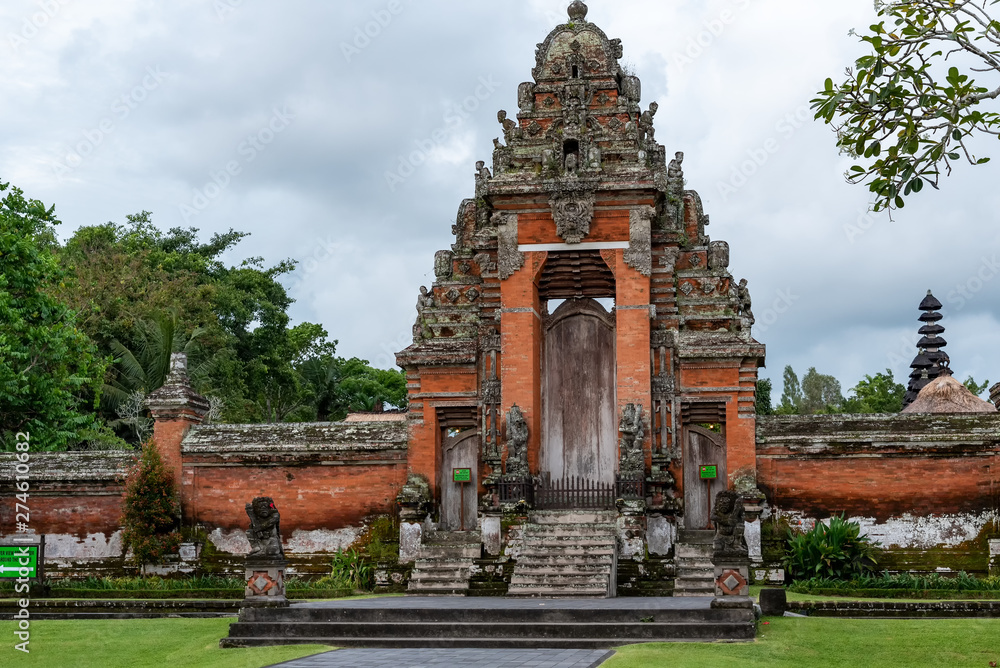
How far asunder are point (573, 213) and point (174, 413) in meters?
7.94

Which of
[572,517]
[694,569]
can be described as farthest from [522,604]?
[572,517]

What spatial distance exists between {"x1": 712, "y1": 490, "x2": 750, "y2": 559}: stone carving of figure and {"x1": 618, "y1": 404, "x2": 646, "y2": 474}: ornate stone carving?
3853 mm

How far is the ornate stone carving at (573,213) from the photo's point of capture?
1950cm

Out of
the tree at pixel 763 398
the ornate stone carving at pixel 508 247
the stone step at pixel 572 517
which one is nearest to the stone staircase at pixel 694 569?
the stone step at pixel 572 517

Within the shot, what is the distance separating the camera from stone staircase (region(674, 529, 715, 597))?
17125 mm

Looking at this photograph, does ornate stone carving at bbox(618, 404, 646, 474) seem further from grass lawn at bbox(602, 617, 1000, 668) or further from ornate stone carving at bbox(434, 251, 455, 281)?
grass lawn at bbox(602, 617, 1000, 668)

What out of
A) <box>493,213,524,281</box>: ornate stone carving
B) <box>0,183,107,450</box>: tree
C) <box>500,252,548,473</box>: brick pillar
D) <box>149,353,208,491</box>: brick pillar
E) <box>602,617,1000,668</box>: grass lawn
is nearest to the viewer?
<box>602,617,1000,668</box>: grass lawn

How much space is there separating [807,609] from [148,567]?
11.4 meters

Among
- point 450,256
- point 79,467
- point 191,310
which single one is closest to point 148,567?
point 79,467

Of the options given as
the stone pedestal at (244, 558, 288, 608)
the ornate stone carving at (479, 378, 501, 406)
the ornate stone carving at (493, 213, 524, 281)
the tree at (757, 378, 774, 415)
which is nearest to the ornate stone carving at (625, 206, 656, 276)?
the ornate stone carving at (493, 213, 524, 281)

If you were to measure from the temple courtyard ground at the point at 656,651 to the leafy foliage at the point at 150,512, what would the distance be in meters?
5.26

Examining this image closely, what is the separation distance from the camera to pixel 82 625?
51.6 ft

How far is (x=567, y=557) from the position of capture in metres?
17.6

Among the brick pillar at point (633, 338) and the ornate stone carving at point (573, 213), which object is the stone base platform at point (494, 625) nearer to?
the brick pillar at point (633, 338)
